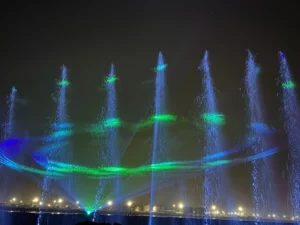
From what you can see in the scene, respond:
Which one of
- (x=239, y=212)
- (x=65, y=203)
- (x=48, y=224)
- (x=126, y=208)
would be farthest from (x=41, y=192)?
(x=48, y=224)

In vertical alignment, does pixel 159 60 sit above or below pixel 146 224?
above

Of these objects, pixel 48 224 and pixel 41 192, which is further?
pixel 41 192

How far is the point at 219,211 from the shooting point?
430 feet

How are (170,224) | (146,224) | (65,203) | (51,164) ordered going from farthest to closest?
1. (65,203)
2. (51,164)
3. (170,224)
4. (146,224)

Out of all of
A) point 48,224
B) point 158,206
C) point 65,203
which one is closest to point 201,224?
point 48,224

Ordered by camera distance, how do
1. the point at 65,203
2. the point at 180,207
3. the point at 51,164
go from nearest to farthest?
the point at 51,164 → the point at 65,203 → the point at 180,207

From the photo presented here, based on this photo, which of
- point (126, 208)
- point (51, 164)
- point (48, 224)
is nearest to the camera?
point (48, 224)

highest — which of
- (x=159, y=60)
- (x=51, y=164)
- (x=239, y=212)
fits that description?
(x=159, y=60)

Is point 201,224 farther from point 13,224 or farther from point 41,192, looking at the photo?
point 41,192

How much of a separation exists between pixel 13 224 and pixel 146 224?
91.5 feet

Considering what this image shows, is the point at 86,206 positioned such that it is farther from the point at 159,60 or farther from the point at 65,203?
the point at 65,203

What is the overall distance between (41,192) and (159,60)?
122877mm

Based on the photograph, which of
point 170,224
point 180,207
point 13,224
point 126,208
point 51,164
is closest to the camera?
point 13,224

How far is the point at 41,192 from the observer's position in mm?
146000
